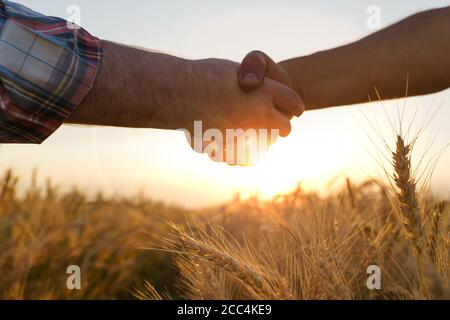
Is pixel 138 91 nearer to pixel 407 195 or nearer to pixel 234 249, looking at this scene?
pixel 234 249

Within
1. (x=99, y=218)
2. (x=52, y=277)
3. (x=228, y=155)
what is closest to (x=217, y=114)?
(x=228, y=155)

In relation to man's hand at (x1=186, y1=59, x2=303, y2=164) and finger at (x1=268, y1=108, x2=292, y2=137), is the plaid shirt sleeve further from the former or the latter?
finger at (x1=268, y1=108, x2=292, y2=137)

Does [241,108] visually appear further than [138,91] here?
Yes

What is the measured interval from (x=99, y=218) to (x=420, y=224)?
2882 millimetres

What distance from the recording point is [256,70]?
2.08 metres

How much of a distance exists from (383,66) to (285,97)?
386mm

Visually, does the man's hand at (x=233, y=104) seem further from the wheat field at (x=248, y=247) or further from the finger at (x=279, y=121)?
the wheat field at (x=248, y=247)

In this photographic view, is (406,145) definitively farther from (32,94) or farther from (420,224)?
(32,94)

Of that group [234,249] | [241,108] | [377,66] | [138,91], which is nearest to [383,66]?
[377,66]

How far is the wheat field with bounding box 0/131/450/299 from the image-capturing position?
3.59 feet

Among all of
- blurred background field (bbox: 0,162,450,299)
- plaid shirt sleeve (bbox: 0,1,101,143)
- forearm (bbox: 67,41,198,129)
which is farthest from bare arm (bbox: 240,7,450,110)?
plaid shirt sleeve (bbox: 0,1,101,143)

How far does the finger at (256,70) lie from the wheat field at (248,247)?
0.51 metres

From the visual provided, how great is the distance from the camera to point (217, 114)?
1.97 m

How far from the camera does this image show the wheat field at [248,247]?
1.09 metres
